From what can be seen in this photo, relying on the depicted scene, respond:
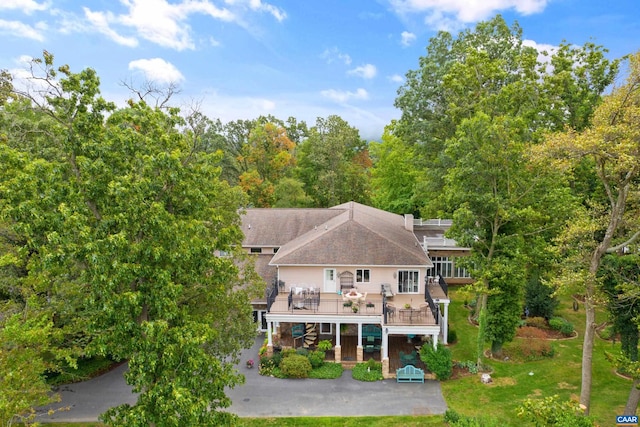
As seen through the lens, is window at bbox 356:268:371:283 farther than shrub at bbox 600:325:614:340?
Yes

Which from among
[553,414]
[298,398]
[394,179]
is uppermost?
[394,179]

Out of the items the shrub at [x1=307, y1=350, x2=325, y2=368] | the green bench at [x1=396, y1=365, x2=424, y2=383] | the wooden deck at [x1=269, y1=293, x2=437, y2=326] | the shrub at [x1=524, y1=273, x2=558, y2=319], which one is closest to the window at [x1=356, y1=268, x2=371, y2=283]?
the wooden deck at [x1=269, y1=293, x2=437, y2=326]

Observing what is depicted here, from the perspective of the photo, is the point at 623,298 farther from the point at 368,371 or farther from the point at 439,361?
the point at 368,371

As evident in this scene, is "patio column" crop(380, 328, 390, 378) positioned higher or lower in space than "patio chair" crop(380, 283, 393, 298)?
lower

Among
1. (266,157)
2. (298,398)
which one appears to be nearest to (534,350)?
(298,398)

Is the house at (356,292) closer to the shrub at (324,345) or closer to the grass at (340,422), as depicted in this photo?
the shrub at (324,345)

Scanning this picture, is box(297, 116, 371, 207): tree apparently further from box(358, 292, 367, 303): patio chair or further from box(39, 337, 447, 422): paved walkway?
box(39, 337, 447, 422): paved walkway
